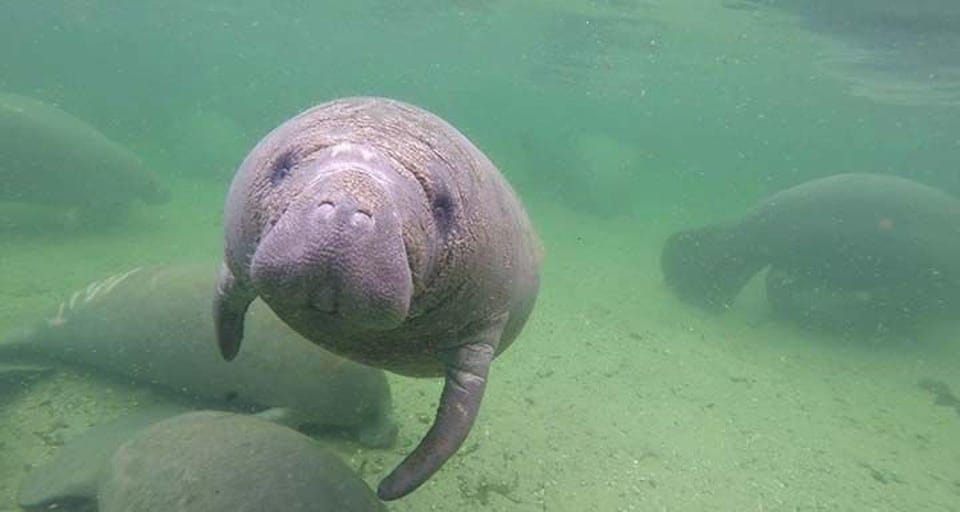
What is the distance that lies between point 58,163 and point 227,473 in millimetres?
9530

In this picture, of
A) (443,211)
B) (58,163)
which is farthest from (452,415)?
(58,163)

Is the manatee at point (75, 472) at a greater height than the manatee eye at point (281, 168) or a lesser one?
lesser

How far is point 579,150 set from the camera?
25406 millimetres

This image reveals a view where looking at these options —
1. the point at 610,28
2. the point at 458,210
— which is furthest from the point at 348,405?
the point at 610,28

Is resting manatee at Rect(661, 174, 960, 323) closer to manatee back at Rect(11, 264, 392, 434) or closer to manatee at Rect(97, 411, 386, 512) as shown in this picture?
manatee back at Rect(11, 264, 392, 434)

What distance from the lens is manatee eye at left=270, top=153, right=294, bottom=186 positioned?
2.33 m

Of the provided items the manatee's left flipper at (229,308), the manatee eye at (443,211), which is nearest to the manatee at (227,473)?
the manatee's left flipper at (229,308)

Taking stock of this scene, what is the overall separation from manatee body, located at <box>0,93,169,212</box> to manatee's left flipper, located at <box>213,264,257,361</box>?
8.68m

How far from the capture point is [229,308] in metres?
3.52

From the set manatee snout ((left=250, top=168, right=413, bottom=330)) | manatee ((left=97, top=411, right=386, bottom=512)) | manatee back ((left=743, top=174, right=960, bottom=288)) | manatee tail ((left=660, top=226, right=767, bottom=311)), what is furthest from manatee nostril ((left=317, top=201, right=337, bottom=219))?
manatee back ((left=743, top=174, right=960, bottom=288))

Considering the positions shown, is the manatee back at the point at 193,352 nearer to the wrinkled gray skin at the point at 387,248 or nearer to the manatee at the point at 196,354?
the manatee at the point at 196,354

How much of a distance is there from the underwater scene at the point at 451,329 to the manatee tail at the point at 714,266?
4 cm

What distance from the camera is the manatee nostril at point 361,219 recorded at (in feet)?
6.00

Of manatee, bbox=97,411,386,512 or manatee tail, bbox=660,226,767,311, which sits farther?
manatee tail, bbox=660,226,767,311
